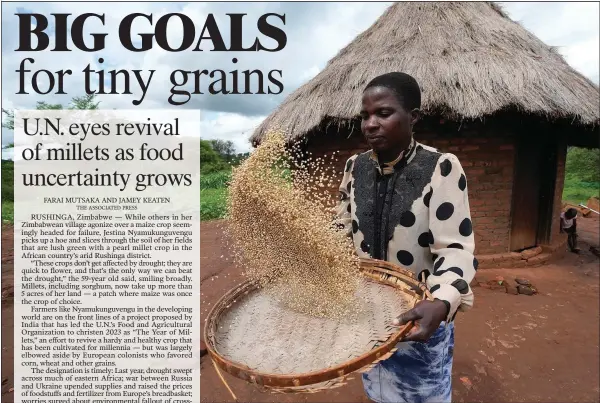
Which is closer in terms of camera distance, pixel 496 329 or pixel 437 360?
pixel 437 360

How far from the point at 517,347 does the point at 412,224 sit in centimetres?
210

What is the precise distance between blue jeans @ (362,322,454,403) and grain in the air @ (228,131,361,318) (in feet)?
0.87

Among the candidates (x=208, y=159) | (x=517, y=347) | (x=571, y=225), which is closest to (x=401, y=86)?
(x=517, y=347)

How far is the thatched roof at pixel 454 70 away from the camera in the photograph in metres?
3.39

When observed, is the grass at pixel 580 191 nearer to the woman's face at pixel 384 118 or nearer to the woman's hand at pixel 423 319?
the woman's face at pixel 384 118

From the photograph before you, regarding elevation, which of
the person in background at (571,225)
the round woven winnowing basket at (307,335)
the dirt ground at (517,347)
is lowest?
the dirt ground at (517,347)

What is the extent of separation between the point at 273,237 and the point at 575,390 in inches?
85.5

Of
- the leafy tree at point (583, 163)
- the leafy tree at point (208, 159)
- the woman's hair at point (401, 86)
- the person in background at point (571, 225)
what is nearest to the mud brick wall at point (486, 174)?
the person in background at point (571, 225)

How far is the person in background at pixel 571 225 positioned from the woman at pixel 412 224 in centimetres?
476

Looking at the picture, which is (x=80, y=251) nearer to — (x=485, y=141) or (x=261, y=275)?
(x=261, y=275)

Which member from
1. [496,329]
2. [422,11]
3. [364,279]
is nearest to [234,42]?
[364,279]

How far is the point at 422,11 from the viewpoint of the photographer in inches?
173

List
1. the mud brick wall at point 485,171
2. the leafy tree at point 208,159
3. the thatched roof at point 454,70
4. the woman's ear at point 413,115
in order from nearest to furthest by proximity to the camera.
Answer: the woman's ear at point 413,115, the thatched roof at point 454,70, the mud brick wall at point 485,171, the leafy tree at point 208,159

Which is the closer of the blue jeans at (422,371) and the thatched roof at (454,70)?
the blue jeans at (422,371)
